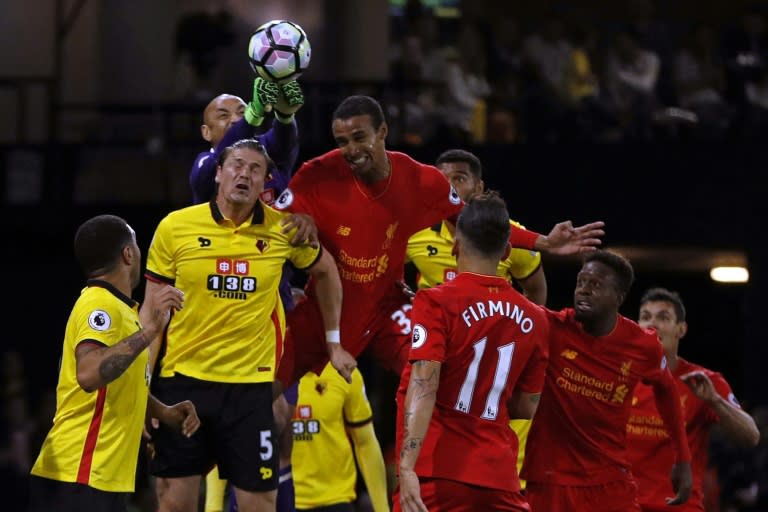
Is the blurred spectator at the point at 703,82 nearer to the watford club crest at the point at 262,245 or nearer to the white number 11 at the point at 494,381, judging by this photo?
the watford club crest at the point at 262,245

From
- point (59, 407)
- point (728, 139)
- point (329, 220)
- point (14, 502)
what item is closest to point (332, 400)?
point (329, 220)

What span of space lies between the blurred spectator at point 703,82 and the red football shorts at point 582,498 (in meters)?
7.15

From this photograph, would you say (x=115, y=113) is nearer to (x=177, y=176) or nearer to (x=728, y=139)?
(x=177, y=176)

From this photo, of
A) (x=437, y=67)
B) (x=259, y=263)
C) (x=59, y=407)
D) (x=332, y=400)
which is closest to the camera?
(x=59, y=407)

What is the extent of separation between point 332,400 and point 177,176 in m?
6.28

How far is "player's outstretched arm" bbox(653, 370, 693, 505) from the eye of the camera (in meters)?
7.90

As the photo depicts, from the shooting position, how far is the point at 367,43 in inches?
685

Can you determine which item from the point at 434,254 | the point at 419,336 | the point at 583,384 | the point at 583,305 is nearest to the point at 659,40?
the point at 434,254

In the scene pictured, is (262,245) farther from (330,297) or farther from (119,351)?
(119,351)

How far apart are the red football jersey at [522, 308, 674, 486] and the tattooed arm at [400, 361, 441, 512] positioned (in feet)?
4.91

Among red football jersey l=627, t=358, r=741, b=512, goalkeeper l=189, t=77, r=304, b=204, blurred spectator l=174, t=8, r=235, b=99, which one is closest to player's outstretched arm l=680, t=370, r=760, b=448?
red football jersey l=627, t=358, r=741, b=512

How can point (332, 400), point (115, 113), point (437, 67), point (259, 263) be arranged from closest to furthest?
point (259, 263), point (332, 400), point (437, 67), point (115, 113)

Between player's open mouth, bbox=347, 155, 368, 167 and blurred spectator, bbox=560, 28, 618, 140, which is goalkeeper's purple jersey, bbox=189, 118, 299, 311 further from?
blurred spectator, bbox=560, 28, 618, 140

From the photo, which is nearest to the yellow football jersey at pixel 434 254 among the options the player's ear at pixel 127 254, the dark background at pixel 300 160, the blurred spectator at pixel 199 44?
the player's ear at pixel 127 254
